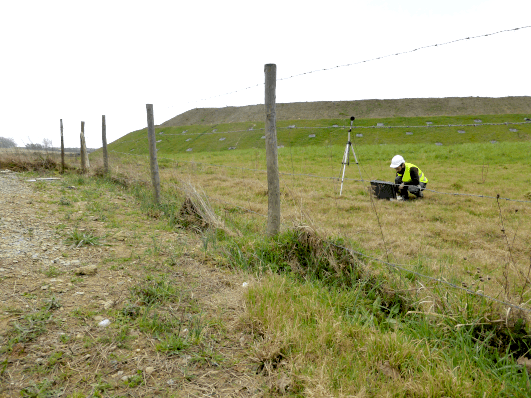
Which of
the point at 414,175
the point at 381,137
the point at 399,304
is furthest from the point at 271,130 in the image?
the point at 381,137

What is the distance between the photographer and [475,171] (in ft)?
41.8

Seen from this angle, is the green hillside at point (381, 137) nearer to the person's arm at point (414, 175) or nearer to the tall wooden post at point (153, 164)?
the person's arm at point (414, 175)

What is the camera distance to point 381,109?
163ft

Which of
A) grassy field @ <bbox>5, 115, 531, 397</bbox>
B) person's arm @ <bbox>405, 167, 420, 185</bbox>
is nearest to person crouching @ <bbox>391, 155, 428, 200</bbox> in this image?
person's arm @ <bbox>405, 167, 420, 185</bbox>

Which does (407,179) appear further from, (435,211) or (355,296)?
(355,296)

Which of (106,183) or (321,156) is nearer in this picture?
(106,183)

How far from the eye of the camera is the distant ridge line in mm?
46531

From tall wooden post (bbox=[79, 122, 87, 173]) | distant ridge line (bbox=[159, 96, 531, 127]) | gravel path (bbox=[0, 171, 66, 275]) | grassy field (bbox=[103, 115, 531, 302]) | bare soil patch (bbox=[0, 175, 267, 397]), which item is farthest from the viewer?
distant ridge line (bbox=[159, 96, 531, 127])

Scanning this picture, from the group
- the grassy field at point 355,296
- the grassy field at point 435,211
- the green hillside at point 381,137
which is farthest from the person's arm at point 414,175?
the green hillside at point 381,137

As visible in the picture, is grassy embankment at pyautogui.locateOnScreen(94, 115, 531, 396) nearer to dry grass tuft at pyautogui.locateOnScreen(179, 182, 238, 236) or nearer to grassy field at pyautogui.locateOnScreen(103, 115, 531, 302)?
grassy field at pyautogui.locateOnScreen(103, 115, 531, 302)

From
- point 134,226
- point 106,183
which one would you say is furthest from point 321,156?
point 134,226

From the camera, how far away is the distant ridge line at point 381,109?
46531mm

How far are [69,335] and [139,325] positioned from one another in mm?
470

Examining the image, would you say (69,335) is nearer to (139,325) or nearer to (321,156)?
(139,325)
